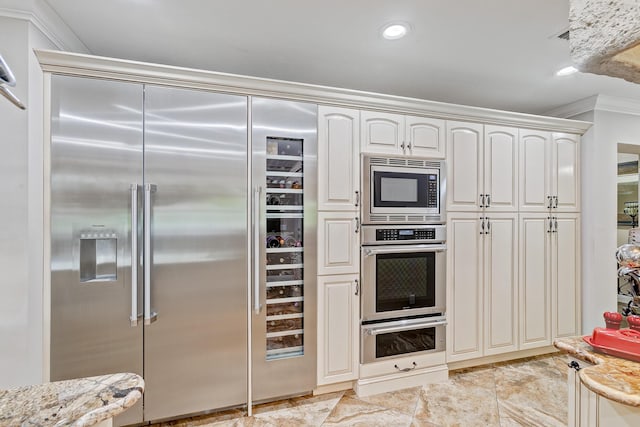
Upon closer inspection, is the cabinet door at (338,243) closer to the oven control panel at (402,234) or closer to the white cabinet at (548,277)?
the oven control panel at (402,234)

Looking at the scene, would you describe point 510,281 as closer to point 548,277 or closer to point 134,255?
point 548,277

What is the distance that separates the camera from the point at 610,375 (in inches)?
41.6

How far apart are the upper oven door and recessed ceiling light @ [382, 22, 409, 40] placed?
1.46 meters

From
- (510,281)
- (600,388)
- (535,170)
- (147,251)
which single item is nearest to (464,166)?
(535,170)

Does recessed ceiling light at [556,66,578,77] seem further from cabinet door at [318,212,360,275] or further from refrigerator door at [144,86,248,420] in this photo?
refrigerator door at [144,86,248,420]

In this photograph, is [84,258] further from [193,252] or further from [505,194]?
[505,194]

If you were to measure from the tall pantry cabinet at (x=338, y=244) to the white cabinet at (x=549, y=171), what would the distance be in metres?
1.72

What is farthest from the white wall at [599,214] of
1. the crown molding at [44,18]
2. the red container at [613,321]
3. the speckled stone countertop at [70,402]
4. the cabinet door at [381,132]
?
the crown molding at [44,18]

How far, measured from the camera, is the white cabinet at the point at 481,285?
2652 millimetres

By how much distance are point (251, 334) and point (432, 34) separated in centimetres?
231

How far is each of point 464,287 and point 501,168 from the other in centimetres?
113

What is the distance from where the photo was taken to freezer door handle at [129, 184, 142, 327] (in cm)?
186

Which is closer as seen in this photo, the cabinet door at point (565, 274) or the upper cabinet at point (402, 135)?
the upper cabinet at point (402, 135)

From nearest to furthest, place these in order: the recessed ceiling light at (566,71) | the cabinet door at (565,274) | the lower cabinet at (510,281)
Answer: the recessed ceiling light at (566,71), the lower cabinet at (510,281), the cabinet door at (565,274)
